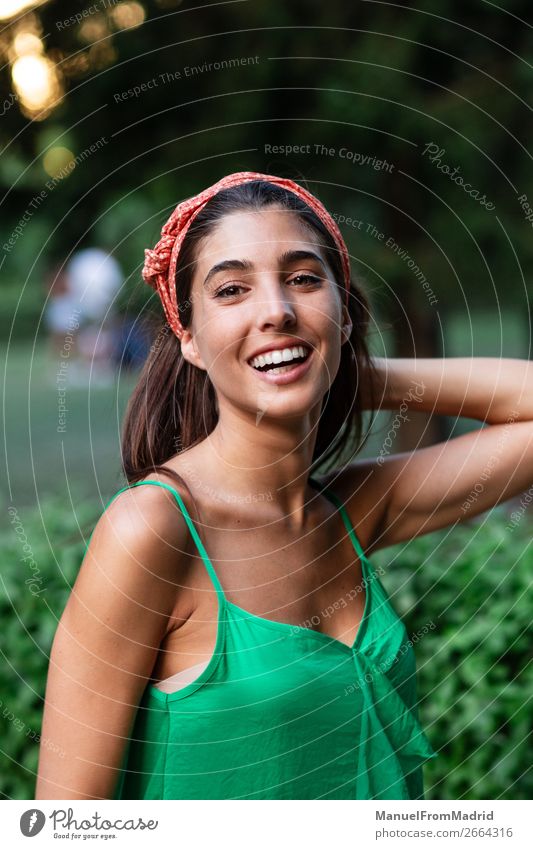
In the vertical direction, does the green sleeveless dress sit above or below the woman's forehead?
below

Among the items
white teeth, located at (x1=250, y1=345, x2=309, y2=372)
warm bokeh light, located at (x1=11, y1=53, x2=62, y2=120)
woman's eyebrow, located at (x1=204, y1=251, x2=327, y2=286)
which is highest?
warm bokeh light, located at (x1=11, y1=53, x2=62, y2=120)

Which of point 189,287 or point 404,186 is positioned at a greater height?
point 404,186

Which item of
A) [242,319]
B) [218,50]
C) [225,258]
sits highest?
[218,50]

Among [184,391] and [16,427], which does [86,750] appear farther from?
[16,427]

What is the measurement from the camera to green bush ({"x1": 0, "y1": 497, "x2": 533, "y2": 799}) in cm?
284

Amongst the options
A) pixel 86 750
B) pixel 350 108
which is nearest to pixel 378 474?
pixel 86 750

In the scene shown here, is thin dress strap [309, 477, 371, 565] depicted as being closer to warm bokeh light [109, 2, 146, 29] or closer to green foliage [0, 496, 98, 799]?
green foliage [0, 496, 98, 799]

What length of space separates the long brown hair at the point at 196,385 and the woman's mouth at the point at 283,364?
0.67 feet

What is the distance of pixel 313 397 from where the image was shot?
5.41ft

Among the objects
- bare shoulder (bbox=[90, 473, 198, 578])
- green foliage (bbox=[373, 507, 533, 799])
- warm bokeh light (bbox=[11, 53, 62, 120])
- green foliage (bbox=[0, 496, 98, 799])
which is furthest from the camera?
warm bokeh light (bbox=[11, 53, 62, 120])

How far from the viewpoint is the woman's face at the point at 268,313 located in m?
1.62

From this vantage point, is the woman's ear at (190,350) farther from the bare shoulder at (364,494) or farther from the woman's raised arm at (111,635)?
the bare shoulder at (364,494)

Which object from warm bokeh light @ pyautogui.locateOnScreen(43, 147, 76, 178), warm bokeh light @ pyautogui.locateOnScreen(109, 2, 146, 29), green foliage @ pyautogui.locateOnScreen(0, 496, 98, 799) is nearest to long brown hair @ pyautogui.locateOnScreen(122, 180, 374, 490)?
green foliage @ pyautogui.locateOnScreen(0, 496, 98, 799)
